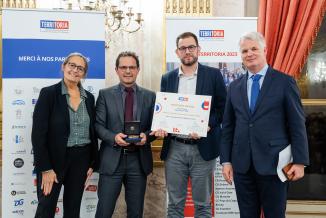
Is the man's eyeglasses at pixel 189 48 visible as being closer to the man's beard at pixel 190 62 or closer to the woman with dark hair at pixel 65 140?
the man's beard at pixel 190 62

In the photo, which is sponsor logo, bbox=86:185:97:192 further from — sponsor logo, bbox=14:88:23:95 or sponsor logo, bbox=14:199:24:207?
sponsor logo, bbox=14:88:23:95

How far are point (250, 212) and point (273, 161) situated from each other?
39cm

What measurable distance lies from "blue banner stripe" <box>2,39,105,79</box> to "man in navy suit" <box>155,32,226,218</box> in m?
0.93

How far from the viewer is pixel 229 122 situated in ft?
8.11

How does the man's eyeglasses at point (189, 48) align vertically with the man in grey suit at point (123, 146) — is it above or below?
above

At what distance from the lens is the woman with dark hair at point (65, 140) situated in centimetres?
259

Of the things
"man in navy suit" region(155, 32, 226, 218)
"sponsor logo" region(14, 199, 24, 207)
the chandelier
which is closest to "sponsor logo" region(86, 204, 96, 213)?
"sponsor logo" region(14, 199, 24, 207)

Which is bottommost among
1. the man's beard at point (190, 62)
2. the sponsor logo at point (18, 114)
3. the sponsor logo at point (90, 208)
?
the sponsor logo at point (90, 208)

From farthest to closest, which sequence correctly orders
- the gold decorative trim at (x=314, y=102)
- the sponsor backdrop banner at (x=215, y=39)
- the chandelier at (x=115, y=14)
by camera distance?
the gold decorative trim at (x=314, y=102), the chandelier at (x=115, y=14), the sponsor backdrop banner at (x=215, y=39)

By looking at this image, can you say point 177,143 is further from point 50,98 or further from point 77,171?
point 50,98

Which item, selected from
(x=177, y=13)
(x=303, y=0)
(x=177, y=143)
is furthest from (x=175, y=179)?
(x=303, y=0)

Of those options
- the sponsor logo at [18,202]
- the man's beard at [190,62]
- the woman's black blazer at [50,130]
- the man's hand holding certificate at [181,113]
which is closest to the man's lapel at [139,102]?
the man's hand holding certificate at [181,113]

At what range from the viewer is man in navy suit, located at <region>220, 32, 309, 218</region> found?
2197 millimetres

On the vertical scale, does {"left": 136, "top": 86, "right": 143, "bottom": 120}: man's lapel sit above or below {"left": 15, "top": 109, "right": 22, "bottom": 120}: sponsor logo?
above
